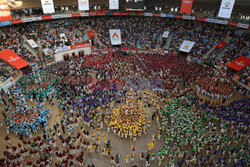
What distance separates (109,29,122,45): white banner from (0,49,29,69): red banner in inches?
742

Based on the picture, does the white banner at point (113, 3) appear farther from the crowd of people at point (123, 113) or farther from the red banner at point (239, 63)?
the red banner at point (239, 63)

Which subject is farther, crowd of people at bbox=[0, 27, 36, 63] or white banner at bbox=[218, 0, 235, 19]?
crowd of people at bbox=[0, 27, 36, 63]

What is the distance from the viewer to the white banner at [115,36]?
40.9 m

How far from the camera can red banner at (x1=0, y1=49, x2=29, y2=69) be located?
29.0m

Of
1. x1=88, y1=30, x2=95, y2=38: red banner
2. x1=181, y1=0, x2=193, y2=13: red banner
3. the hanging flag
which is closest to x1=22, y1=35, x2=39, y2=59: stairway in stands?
the hanging flag

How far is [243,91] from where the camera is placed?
80.5ft

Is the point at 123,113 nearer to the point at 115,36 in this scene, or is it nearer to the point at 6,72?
the point at 6,72

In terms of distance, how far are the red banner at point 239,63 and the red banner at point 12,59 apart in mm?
35170

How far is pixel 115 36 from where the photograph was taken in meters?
41.9

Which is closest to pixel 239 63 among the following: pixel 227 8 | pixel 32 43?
pixel 227 8

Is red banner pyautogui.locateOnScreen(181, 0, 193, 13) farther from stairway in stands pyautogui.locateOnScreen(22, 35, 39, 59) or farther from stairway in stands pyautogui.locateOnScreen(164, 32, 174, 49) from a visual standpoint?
stairway in stands pyautogui.locateOnScreen(22, 35, 39, 59)

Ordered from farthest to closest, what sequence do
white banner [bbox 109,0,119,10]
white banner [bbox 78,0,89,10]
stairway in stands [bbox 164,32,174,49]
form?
white banner [bbox 109,0,119,10] < stairway in stands [bbox 164,32,174,49] < white banner [bbox 78,0,89,10]

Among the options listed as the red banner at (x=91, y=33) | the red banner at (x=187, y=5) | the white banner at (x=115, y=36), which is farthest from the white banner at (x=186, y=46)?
the red banner at (x=91, y=33)

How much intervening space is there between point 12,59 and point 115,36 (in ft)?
71.8
